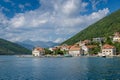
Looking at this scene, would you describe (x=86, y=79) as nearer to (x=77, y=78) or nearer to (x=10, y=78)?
(x=77, y=78)

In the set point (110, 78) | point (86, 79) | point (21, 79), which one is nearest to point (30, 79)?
point (21, 79)

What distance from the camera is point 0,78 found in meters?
63.8

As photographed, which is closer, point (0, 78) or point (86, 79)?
point (86, 79)

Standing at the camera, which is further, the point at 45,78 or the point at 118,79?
the point at 45,78

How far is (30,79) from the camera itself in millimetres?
60906

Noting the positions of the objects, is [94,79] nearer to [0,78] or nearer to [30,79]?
[30,79]

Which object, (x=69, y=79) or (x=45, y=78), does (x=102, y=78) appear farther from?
(x=45, y=78)

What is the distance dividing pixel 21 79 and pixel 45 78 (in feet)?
17.7

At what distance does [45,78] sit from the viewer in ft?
205

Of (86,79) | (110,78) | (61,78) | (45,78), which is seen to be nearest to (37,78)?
(45,78)

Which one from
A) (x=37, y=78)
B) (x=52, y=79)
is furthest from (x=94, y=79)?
(x=37, y=78)

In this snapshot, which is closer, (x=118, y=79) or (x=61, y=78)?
(x=118, y=79)

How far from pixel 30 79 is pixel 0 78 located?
783cm

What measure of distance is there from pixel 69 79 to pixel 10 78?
561 inches
